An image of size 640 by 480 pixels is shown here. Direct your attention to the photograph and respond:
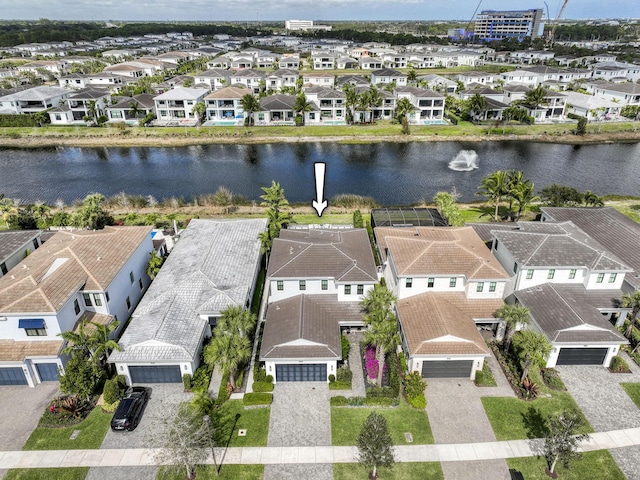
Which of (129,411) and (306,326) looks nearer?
(129,411)

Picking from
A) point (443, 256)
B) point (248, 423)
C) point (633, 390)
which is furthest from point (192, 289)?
point (633, 390)

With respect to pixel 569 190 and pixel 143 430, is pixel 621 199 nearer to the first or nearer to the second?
pixel 569 190

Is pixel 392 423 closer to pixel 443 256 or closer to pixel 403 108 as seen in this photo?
pixel 443 256

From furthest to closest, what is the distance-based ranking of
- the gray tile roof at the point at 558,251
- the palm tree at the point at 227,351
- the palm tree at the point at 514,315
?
the gray tile roof at the point at 558,251 < the palm tree at the point at 514,315 < the palm tree at the point at 227,351

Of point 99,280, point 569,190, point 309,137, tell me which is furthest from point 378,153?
point 99,280

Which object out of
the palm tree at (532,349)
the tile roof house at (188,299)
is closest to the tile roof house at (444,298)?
the palm tree at (532,349)

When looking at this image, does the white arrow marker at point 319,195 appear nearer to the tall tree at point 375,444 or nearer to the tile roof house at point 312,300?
the tile roof house at point 312,300

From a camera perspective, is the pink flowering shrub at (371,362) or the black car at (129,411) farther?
the pink flowering shrub at (371,362)
